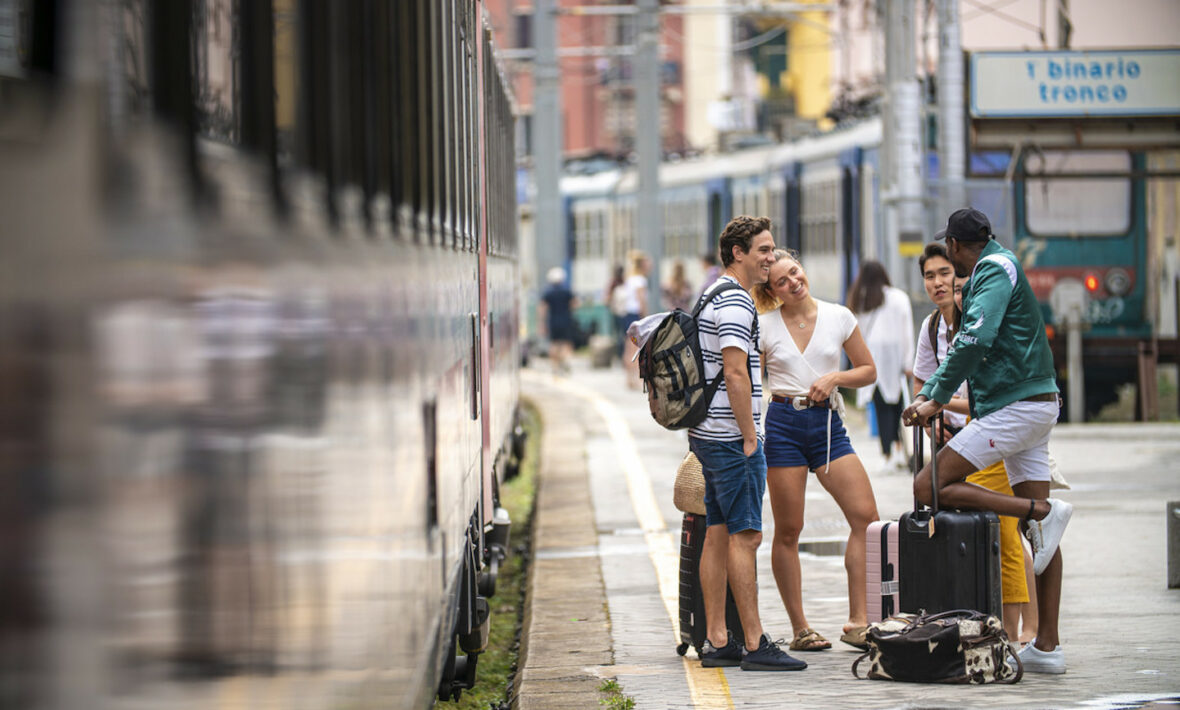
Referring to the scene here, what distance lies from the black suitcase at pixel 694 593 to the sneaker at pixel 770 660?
12 centimetres

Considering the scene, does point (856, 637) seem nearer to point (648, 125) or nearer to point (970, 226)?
point (970, 226)

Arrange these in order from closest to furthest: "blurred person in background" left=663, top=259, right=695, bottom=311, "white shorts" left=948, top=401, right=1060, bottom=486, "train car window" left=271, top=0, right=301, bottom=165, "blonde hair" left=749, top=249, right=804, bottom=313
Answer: "train car window" left=271, top=0, right=301, bottom=165
"white shorts" left=948, top=401, right=1060, bottom=486
"blonde hair" left=749, top=249, right=804, bottom=313
"blurred person in background" left=663, top=259, right=695, bottom=311

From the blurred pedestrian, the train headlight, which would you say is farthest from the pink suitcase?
the blurred pedestrian

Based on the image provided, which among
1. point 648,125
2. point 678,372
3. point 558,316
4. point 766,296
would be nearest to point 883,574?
point 678,372

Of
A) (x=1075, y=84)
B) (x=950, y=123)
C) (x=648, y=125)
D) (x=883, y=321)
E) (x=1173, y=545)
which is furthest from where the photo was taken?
(x=648, y=125)

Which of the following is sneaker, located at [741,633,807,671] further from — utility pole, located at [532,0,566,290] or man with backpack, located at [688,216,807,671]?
utility pole, located at [532,0,566,290]

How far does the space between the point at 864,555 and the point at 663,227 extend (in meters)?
26.8

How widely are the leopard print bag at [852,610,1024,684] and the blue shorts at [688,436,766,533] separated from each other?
2.10 ft

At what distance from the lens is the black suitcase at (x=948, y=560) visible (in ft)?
21.2

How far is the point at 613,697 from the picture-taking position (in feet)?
20.5

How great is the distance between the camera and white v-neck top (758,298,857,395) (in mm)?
7078

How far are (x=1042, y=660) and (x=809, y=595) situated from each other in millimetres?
2072

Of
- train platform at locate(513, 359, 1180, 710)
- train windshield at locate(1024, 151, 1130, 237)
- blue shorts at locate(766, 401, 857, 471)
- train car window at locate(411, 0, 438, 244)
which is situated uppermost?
train windshield at locate(1024, 151, 1130, 237)

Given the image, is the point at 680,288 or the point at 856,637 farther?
the point at 680,288
